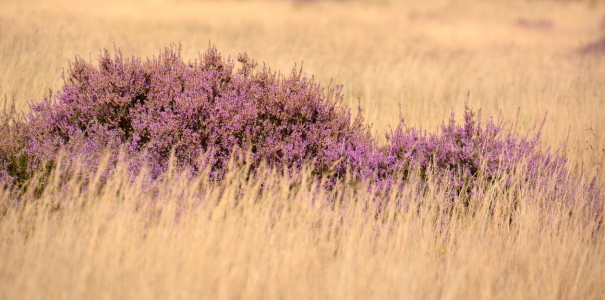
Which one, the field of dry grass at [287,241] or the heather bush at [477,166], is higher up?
the heather bush at [477,166]

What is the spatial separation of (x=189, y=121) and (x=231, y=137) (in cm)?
37

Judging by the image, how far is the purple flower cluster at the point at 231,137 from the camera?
4.05 meters

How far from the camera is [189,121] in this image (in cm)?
417

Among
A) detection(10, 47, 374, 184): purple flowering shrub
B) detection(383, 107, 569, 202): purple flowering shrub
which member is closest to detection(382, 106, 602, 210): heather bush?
detection(383, 107, 569, 202): purple flowering shrub

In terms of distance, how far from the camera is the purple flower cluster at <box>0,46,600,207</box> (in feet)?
13.3

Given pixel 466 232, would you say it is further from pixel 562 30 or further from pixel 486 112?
pixel 562 30

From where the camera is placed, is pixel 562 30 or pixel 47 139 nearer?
pixel 47 139

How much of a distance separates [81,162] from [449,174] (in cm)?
273

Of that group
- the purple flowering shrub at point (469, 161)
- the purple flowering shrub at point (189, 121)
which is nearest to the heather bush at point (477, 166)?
the purple flowering shrub at point (469, 161)

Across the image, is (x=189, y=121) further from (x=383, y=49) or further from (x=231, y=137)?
(x=383, y=49)

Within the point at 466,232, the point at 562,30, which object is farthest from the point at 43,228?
the point at 562,30

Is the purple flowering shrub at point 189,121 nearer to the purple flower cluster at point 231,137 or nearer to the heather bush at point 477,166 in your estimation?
the purple flower cluster at point 231,137

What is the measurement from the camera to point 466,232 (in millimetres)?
3648

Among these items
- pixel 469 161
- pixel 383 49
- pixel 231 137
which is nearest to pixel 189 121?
pixel 231 137
